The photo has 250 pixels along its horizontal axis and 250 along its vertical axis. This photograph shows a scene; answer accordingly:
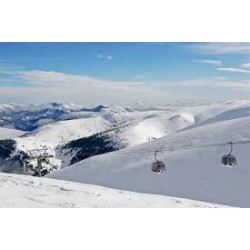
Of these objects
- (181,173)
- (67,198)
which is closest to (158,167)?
(67,198)

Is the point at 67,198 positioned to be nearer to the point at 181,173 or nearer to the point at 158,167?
the point at 158,167

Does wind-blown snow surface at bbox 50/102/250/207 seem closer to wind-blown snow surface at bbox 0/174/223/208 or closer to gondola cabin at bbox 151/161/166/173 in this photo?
gondola cabin at bbox 151/161/166/173

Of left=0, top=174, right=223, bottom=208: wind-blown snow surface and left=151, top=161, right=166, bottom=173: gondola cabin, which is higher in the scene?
left=151, top=161, right=166, bottom=173: gondola cabin

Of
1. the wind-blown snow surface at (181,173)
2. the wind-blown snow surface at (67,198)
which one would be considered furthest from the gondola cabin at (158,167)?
the wind-blown snow surface at (181,173)

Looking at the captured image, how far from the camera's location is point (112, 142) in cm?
16975

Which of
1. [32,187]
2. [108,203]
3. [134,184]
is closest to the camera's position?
[108,203]

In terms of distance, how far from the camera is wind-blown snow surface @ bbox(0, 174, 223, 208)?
17375 mm

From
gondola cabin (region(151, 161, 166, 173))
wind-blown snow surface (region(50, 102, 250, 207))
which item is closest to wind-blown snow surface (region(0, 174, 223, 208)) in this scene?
gondola cabin (region(151, 161, 166, 173))

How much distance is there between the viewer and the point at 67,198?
1908cm

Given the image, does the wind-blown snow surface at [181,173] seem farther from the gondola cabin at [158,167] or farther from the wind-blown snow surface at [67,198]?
the wind-blown snow surface at [67,198]
